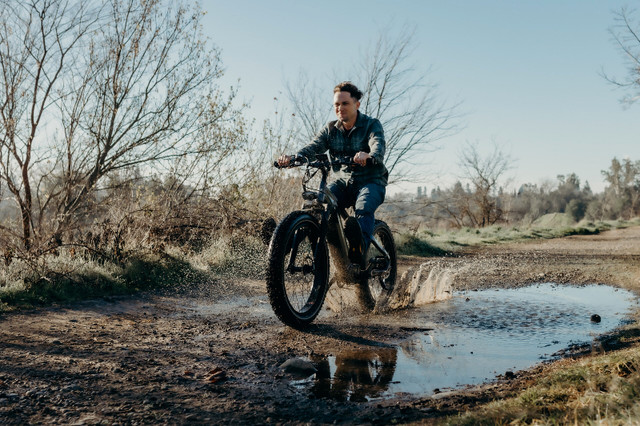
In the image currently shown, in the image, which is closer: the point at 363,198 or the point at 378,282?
the point at 363,198

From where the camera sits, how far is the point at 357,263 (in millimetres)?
5188

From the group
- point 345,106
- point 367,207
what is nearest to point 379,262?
point 367,207

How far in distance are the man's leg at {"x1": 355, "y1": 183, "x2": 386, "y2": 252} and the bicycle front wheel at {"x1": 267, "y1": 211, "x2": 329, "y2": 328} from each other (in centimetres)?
49

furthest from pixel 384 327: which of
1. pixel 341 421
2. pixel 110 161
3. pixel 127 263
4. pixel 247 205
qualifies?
pixel 247 205

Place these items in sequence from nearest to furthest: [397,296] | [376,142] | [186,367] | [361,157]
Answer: [186,367], [361,157], [376,142], [397,296]

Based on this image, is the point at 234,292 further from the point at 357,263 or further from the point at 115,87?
the point at 115,87

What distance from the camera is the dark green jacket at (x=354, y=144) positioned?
5305 mm

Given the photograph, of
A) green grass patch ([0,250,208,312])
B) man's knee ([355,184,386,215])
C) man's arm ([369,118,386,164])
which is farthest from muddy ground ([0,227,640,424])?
man's arm ([369,118,386,164])

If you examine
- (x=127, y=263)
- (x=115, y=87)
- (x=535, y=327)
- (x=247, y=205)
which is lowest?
(x=535, y=327)

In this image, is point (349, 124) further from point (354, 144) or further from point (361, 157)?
point (361, 157)

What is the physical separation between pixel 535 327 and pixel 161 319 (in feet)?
11.9

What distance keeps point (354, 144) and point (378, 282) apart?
1.95 metres

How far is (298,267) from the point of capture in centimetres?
470

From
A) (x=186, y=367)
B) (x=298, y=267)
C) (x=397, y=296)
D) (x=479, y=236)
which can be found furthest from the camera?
(x=479, y=236)
